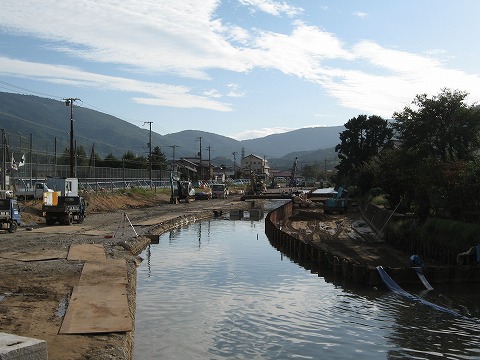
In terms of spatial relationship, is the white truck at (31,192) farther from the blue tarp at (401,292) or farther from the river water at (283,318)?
the blue tarp at (401,292)

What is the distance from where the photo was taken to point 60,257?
81.0ft

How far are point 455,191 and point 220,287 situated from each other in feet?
48.8

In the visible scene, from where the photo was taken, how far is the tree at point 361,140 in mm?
97688

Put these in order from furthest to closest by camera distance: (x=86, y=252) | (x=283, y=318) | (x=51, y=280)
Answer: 1. (x=86, y=252)
2. (x=51, y=280)
3. (x=283, y=318)

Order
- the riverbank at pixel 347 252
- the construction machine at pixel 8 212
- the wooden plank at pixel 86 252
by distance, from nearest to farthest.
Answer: the riverbank at pixel 347 252
the wooden plank at pixel 86 252
the construction machine at pixel 8 212

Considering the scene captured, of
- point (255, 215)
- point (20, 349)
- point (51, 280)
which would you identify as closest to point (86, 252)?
point (51, 280)

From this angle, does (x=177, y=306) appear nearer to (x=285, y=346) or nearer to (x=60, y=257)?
(x=285, y=346)

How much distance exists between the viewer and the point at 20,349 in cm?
722

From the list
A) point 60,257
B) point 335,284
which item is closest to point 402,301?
point 335,284

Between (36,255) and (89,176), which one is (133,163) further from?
(36,255)

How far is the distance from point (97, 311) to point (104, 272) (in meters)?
6.41

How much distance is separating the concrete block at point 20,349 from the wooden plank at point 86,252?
1747 cm

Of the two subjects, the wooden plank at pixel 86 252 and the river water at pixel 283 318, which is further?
the wooden plank at pixel 86 252

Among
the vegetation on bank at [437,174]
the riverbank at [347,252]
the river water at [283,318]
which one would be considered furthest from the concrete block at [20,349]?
the vegetation on bank at [437,174]
